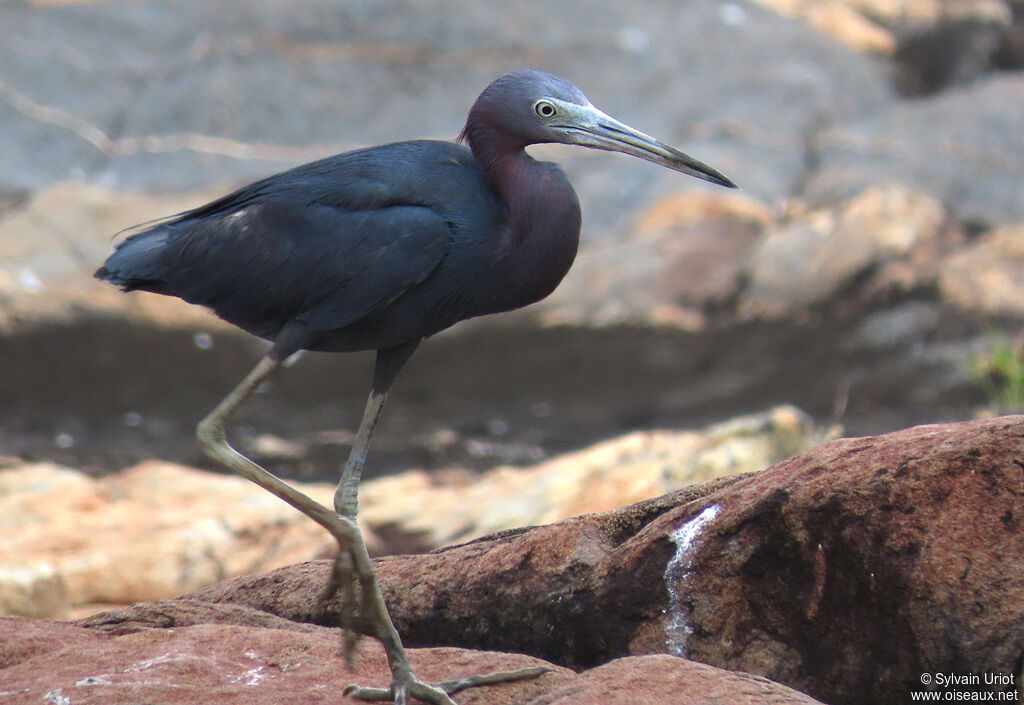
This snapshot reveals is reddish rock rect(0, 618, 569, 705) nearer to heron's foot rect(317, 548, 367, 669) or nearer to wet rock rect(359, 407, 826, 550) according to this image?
heron's foot rect(317, 548, 367, 669)

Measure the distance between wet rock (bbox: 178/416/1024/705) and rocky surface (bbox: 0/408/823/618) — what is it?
117 inches

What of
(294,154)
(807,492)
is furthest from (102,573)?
(294,154)

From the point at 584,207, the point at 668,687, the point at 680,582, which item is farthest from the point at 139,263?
the point at 584,207

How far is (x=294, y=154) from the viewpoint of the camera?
12758 mm

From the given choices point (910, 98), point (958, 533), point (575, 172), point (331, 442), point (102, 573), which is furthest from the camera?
point (910, 98)

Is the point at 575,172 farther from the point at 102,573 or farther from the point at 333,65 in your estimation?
the point at 102,573

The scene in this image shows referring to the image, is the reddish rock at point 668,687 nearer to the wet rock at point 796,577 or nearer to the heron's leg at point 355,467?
the wet rock at point 796,577

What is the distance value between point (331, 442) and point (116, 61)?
5.23 metres

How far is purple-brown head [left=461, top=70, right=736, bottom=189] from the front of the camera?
4559 mm

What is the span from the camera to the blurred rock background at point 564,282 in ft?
32.6

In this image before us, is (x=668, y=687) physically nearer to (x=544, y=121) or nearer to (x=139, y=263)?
(x=544, y=121)

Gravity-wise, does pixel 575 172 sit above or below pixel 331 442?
above

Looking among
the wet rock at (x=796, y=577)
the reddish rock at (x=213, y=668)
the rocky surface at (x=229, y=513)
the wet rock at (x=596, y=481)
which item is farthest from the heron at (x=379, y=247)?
Result: the wet rock at (x=596, y=481)

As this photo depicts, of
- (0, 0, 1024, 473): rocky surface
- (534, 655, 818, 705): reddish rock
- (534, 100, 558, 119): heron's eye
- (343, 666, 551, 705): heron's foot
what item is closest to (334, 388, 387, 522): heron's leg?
(343, 666, 551, 705): heron's foot
